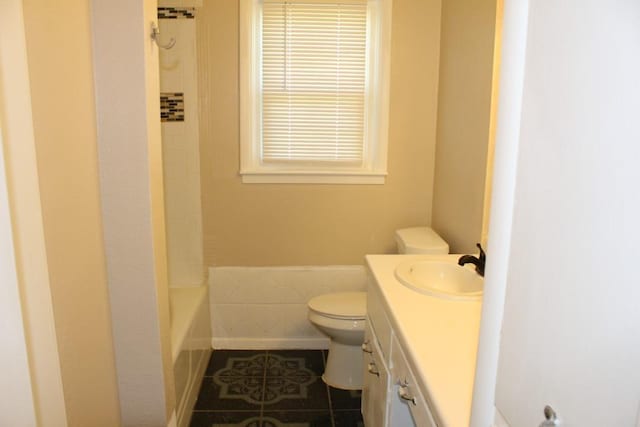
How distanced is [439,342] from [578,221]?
34.3 inches

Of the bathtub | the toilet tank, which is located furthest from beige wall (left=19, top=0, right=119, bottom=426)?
the toilet tank

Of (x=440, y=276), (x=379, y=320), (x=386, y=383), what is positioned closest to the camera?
(x=386, y=383)

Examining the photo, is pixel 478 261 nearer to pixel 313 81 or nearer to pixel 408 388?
pixel 408 388

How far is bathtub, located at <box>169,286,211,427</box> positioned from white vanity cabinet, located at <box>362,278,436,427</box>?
0.85 m

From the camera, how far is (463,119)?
2312 mm

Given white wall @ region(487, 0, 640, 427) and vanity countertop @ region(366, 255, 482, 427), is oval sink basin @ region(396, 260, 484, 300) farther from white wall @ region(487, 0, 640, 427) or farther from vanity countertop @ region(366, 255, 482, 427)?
white wall @ region(487, 0, 640, 427)

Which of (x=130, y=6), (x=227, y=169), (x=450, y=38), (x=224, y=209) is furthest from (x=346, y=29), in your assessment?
(x=130, y=6)

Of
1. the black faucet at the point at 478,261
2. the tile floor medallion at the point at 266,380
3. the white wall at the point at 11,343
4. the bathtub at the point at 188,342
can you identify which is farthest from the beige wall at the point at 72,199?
the black faucet at the point at 478,261

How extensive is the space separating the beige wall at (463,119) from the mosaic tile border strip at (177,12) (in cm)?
146

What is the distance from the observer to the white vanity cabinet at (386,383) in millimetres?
1205

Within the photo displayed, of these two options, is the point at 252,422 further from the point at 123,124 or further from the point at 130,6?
the point at 130,6

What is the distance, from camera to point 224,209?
2828 millimetres

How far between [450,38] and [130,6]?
1.72m

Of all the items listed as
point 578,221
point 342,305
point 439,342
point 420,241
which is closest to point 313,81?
point 420,241
